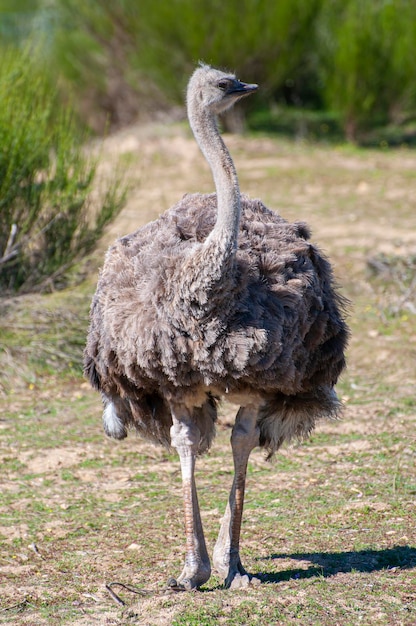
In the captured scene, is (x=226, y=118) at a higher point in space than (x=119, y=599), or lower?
higher

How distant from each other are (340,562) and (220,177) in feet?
6.38

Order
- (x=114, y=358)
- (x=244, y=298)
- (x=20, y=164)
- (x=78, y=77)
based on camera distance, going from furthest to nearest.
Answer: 1. (x=78, y=77)
2. (x=20, y=164)
3. (x=114, y=358)
4. (x=244, y=298)

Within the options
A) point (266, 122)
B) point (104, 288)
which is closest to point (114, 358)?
point (104, 288)

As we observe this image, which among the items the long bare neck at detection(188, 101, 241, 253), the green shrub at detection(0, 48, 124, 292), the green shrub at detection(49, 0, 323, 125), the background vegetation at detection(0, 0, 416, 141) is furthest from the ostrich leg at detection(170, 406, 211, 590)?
the background vegetation at detection(0, 0, 416, 141)

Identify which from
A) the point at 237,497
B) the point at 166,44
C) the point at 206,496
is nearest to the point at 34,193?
the point at 206,496

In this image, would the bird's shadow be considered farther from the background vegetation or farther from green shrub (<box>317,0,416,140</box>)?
green shrub (<box>317,0,416,140</box>)

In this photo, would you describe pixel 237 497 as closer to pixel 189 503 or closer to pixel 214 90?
pixel 189 503

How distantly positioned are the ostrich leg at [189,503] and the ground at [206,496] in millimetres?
92

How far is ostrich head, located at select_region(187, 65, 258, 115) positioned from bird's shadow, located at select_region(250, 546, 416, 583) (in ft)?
6.93

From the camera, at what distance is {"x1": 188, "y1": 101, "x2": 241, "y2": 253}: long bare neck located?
3.90 meters

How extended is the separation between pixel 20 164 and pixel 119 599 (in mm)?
4380

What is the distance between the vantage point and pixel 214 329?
13.0 ft

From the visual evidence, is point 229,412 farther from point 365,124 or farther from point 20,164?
point 365,124

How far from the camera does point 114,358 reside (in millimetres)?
4359
